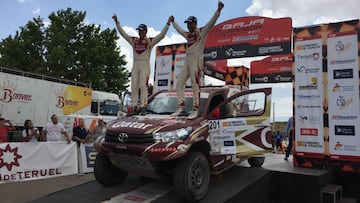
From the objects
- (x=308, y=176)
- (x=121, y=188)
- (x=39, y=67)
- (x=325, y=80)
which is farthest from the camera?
(x=39, y=67)

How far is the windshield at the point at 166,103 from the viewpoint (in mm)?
6607

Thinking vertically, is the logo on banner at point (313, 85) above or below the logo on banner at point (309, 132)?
above

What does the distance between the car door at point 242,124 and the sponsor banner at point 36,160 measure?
4.95 m

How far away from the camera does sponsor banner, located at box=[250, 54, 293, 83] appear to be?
17172 millimetres

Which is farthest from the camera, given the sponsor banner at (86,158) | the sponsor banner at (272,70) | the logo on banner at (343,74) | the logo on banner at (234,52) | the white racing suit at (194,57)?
the sponsor banner at (272,70)

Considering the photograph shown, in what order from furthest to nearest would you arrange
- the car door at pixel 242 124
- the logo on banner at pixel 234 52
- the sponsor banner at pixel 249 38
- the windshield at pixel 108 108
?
the windshield at pixel 108 108 → the logo on banner at pixel 234 52 → the sponsor banner at pixel 249 38 → the car door at pixel 242 124

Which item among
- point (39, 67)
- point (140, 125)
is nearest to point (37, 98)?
point (39, 67)

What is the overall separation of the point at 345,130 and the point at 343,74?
3.98 feet

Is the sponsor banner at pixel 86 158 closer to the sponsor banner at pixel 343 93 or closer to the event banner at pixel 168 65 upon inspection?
the event banner at pixel 168 65

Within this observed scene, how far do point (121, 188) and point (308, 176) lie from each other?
145 inches

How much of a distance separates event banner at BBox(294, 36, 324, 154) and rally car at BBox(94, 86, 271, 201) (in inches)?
58.0

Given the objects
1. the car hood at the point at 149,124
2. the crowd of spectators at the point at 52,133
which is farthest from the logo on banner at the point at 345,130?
the crowd of spectators at the point at 52,133

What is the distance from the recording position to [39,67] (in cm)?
2530

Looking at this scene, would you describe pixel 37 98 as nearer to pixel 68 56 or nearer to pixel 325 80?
pixel 68 56
